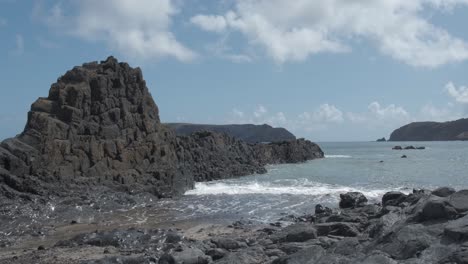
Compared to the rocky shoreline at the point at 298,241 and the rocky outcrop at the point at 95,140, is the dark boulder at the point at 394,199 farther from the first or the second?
the rocky outcrop at the point at 95,140

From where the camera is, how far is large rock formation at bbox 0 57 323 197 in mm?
26312

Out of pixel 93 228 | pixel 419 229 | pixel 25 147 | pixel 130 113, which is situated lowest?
pixel 93 228

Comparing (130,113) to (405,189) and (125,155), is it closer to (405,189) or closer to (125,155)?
(125,155)

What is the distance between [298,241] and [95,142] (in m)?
18.6

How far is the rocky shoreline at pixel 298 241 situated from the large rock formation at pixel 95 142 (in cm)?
586

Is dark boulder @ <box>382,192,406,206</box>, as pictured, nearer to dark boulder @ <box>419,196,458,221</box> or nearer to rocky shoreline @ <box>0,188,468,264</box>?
rocky shoreline @ <box>0,188,468,264</box>

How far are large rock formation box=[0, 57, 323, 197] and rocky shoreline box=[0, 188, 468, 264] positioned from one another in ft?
19.2

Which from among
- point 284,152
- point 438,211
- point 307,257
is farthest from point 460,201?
point 284,152

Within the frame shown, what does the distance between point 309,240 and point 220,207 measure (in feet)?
43.9

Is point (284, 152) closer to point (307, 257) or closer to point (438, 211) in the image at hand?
point (438, 211)

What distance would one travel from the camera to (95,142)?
1196 inches

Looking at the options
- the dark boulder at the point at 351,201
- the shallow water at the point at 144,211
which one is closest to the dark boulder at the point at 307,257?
the shallow water at the point at 144,211

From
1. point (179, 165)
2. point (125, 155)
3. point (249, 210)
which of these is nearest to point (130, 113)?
point (125, 155)

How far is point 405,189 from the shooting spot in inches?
1457
